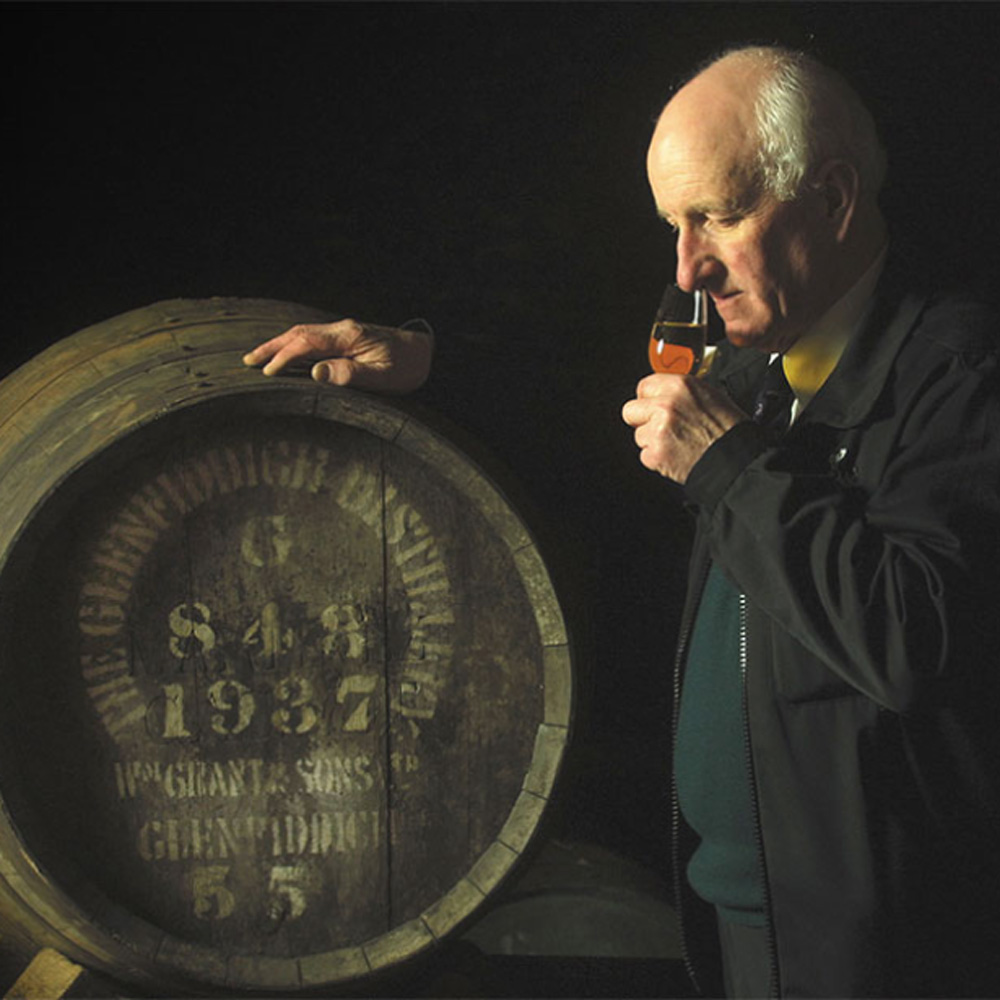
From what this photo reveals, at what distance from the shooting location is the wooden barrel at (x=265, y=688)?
1896 mm

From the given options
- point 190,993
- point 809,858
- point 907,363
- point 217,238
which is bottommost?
point 190,993

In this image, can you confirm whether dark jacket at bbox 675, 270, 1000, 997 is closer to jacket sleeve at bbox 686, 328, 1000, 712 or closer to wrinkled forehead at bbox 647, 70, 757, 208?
jacket sleeve at bbox 686, 328, 1000, 712

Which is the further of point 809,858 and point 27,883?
point 27,883

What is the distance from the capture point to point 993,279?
7.08 ft

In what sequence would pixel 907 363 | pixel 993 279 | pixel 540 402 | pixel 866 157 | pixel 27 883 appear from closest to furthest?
1. pixel 907 363
2. pixel 866 157
3. pixel 27 883
4. pixel 993 279
5. pixel 540 402

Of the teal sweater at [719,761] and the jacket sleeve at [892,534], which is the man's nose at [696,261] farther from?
the teal sweater at [719,761]

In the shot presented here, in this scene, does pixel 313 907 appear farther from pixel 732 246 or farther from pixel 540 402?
pixel 732 246

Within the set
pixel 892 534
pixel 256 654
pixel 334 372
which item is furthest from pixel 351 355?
pixel 892 534

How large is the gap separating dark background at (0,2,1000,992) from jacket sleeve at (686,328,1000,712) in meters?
0.78

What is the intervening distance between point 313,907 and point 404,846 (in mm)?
174

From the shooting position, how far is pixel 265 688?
1.93m

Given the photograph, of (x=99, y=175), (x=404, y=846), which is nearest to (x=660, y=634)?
(x=404, y=846)

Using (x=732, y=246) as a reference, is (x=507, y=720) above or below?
below

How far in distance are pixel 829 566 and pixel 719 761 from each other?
1.36ft
